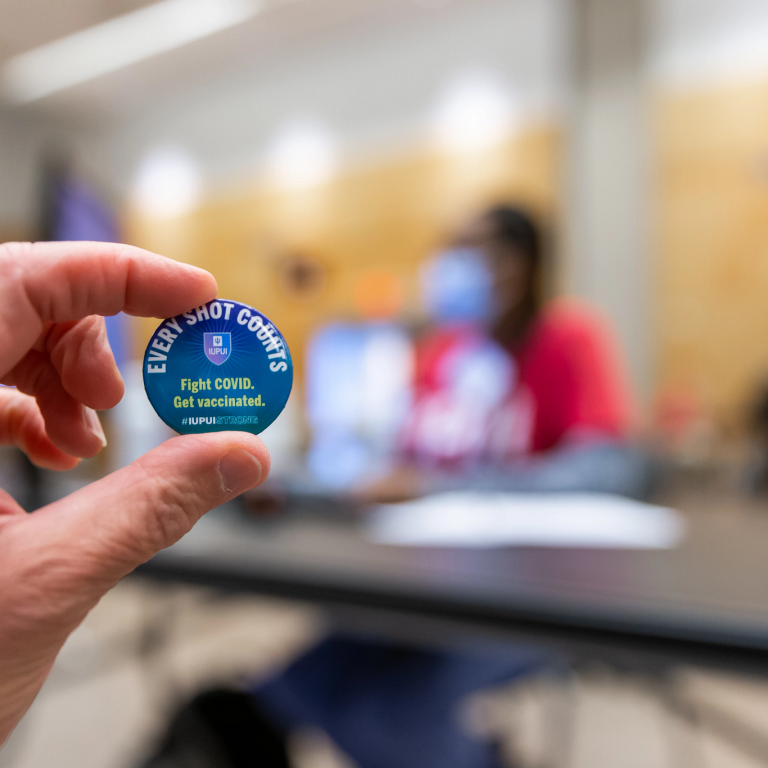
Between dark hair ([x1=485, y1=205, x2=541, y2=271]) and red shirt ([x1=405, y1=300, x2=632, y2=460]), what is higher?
dark hair ([x1=485, y1=205, x2=541, y2=271])

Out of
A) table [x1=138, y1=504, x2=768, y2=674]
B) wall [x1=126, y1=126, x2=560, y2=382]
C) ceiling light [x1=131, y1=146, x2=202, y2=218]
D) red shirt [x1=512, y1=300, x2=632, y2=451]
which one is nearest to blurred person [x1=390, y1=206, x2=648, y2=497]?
red shirt [x1=512, y1=300, x2=632, y2=451]

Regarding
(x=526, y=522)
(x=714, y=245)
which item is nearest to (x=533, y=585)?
(x=526, y=522)

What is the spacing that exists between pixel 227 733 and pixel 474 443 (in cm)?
86

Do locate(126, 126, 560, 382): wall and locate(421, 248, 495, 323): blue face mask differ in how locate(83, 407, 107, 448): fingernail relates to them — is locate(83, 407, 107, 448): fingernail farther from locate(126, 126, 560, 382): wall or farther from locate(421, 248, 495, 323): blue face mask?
locate(126, 126, 560, 382): wall

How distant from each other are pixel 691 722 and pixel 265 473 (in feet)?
6.05

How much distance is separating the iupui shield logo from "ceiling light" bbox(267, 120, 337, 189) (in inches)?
125

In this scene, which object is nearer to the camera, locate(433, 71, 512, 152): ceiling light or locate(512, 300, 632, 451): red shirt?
locate(512, 300, 632, 451): red shirt

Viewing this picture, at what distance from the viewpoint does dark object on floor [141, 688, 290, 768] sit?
0.97 meters

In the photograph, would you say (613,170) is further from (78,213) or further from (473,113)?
(78,213)

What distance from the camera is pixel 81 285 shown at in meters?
0.26

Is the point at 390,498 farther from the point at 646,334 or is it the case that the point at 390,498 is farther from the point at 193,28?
the point at 193,28

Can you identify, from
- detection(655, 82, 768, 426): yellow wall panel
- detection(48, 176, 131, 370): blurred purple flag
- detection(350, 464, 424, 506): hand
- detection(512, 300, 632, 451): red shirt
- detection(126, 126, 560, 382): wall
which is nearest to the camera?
detection(48, 176, 131, 370): blurred purple flag

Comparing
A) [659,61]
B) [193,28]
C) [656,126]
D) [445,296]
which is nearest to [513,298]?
[445,296]

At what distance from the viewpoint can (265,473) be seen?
0.26m
